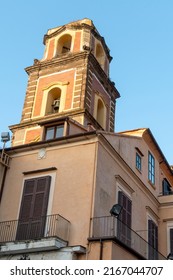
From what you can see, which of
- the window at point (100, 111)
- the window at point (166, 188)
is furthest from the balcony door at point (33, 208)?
the window at point (100, 111)

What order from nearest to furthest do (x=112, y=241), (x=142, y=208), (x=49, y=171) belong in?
(x=112, y=241), (x=49, y=171), (x=142, y=208)

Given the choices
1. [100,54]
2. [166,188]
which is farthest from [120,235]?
[100,54]

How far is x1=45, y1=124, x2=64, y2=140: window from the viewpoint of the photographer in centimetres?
2031

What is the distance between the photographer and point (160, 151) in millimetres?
26156

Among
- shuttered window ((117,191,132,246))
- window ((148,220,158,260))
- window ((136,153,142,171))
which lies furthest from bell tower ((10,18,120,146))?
shuttered window ((117,191,132,246))

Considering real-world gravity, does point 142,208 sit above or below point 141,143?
below

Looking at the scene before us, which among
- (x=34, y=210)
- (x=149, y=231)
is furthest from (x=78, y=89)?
(x=34, y=210)

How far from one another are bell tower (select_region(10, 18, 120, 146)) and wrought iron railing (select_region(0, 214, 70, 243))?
1354cm

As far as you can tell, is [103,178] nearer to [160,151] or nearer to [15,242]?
[15,242]

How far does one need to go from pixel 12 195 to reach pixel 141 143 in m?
7.83

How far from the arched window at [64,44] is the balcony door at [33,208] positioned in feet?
69.4

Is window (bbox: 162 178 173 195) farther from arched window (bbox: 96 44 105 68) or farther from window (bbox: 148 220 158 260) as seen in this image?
arched window (bbox: 96 44 105 68)

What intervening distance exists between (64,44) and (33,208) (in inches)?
925

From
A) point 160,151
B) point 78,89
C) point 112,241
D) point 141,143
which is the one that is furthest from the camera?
point 78,89
